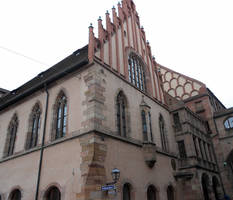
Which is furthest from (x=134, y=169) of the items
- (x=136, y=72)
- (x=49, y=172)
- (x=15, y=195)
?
(x=136, y=72)

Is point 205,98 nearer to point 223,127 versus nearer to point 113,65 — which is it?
point 223,127

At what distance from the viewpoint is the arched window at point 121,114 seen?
13594mm

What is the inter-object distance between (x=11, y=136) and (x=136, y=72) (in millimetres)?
11573

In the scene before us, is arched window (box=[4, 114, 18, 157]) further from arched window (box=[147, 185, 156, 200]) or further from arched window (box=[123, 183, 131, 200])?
arched window (box=[147, 185, 156, 200])

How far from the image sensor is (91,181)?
10.0 metres

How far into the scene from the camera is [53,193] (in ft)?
38.9

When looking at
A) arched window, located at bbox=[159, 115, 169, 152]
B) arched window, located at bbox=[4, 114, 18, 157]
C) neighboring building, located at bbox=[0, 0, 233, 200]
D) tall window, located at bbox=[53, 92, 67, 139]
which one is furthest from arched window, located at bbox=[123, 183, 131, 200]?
arched window, located at bbox=[4, 114, 18, 157]

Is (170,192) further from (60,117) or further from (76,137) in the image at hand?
(60,117)

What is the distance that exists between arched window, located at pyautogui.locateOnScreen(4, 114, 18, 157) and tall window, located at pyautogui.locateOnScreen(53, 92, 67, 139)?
525 cm

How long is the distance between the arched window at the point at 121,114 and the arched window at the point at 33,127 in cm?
594

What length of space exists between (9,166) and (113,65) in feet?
33.3

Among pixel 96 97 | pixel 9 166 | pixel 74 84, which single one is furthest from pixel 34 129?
pixel 96 97

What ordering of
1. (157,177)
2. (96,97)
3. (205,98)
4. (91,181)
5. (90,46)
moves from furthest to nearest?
1. (205,98)
2. (157,177)
3. (90,46)
4. (96,97)
5. (91,181)

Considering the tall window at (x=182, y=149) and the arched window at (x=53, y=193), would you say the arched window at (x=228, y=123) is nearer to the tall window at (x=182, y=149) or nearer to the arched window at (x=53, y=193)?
the tall window at (x=182, y=149)
